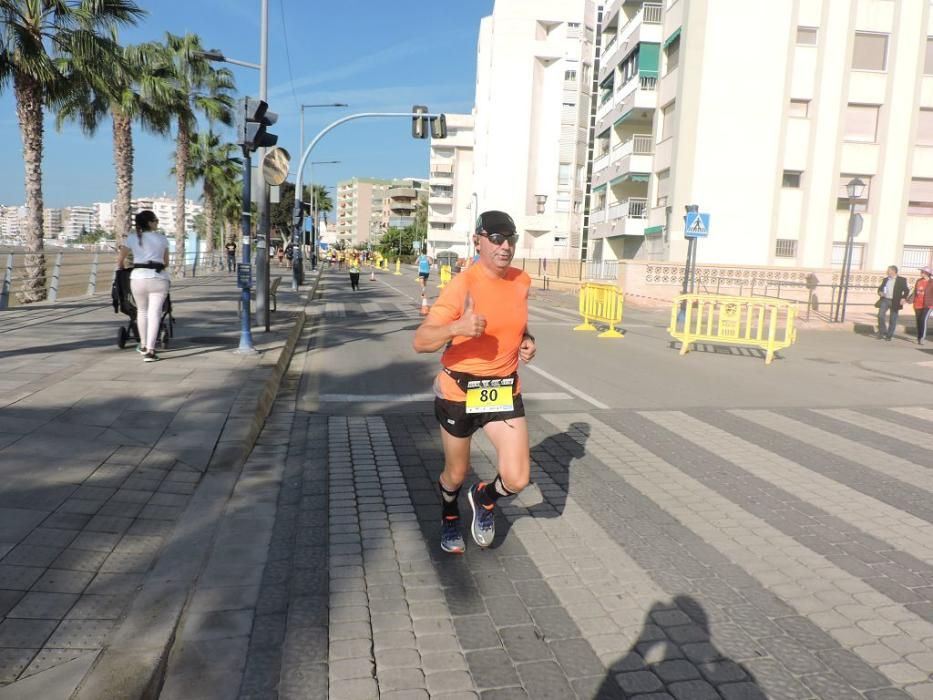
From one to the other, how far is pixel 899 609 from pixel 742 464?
8.53 feet

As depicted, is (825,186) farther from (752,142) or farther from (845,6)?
(845,6)

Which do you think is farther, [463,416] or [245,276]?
[245,276]

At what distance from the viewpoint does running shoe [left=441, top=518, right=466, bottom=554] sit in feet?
13.5

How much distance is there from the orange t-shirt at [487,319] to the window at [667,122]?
102 feet

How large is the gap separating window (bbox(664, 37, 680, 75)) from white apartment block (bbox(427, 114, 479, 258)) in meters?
57.5

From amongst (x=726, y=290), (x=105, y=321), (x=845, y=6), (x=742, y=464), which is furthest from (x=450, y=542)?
(x=845, y=6)

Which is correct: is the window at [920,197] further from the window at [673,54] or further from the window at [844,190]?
the window at [673,54]

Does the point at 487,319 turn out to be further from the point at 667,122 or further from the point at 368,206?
the point at 368,206

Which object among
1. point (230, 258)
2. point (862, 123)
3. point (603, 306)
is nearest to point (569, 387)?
point (603, 306)

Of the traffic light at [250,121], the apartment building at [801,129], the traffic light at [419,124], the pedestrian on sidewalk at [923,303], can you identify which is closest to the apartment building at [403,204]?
the apartment building at [801,129]

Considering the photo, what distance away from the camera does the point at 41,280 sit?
18.6 meters

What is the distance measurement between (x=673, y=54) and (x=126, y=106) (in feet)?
73.8

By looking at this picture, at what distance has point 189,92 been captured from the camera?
33.5 metres

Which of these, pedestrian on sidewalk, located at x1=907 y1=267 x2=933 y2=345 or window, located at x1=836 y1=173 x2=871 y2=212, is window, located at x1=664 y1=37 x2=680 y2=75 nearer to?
window, located at x1=836 y1=173 x2=871 y2=212
